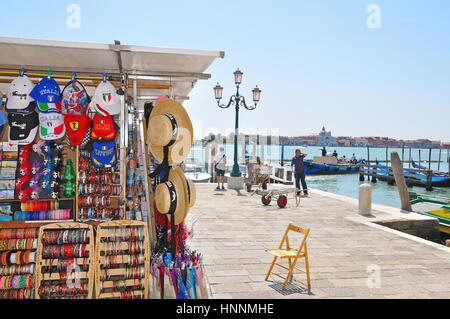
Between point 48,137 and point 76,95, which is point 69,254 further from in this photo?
point 76,95

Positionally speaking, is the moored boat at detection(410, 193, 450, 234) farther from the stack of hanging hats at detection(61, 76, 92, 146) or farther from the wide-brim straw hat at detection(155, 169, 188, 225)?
the stack of hanging hats at detection(61, 76, 92, 146)

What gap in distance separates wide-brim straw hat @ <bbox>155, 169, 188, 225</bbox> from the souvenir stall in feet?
0.04

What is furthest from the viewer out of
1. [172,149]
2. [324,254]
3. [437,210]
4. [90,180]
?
[437,210]

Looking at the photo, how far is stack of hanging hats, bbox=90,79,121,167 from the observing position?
15.9 feet

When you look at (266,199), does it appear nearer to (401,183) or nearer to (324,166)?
(401,183)

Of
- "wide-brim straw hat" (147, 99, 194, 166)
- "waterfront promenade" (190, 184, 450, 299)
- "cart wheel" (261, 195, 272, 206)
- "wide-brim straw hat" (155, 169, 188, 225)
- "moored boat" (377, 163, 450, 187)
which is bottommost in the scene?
"moored boat" (377, 163, 450, 187)

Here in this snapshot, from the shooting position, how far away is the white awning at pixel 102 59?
4.03 meters

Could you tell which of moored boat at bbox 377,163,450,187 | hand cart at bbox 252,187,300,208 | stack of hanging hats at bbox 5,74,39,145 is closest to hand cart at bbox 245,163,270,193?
hand cart at bbox 252,187,300,208

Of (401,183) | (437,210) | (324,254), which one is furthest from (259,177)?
(324,254)

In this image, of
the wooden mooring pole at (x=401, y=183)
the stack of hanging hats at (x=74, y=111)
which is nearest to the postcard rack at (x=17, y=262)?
the stack of hanging hats at (x=74, y=111)

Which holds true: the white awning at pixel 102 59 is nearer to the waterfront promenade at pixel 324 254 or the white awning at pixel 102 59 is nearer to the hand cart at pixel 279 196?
the waterfront promenade at pixel 324 254

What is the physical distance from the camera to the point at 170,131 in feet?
13.7

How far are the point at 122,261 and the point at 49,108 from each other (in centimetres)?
219
